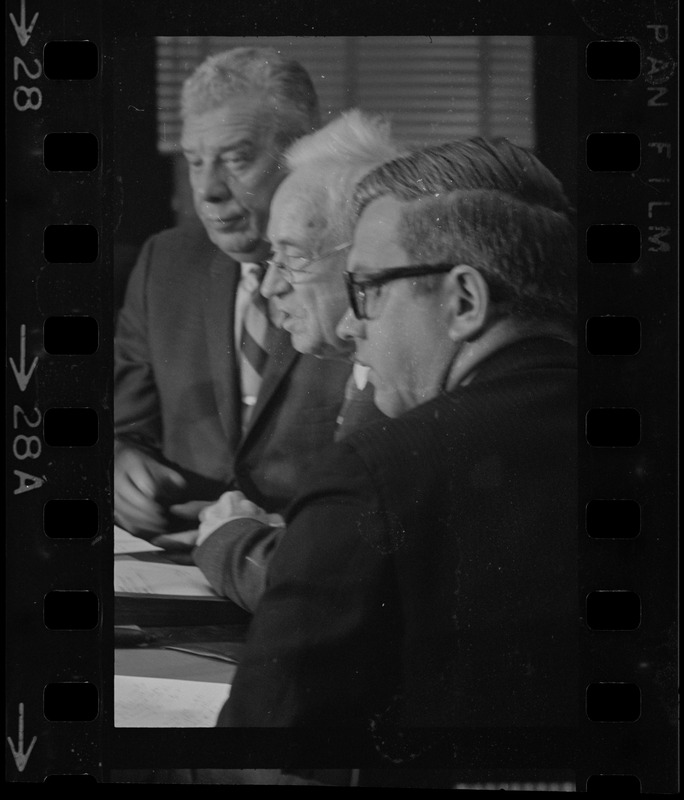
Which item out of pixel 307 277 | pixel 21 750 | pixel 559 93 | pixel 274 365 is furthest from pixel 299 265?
pixel 21 750

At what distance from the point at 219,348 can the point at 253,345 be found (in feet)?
0.13

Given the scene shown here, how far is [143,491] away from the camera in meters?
1.21

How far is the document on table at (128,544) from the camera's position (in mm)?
1212

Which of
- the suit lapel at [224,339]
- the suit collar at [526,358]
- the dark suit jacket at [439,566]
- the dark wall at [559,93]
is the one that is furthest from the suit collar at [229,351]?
the dark wall at [559,93]

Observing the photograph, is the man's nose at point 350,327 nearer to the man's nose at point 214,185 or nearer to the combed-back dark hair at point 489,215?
the combed-back dark hair at point 489,215

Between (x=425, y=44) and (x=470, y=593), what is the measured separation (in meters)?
0.63

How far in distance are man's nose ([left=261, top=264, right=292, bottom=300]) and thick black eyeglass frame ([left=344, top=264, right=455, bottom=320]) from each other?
71mm

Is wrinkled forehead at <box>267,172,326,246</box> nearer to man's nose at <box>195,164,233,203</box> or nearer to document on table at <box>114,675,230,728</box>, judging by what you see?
man's nose at <box>195,164,233,203</box>

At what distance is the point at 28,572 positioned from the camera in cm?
123

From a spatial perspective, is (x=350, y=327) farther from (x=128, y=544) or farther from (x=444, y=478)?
(x=128, y=544)

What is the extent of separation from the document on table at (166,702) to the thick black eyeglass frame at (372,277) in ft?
1.53

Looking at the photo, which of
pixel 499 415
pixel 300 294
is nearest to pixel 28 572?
pixel 300 294

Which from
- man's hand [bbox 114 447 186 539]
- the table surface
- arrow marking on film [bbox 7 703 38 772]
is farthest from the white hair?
arrow marking on film [bbox 7 703 38 772]

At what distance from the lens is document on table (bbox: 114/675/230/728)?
1214mm
